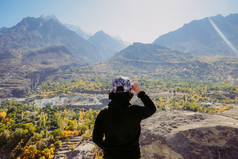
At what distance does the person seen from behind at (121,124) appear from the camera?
124 inches

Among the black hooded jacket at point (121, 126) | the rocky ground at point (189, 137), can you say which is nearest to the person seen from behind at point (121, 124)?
the black hooded jacket at point (121, 126)

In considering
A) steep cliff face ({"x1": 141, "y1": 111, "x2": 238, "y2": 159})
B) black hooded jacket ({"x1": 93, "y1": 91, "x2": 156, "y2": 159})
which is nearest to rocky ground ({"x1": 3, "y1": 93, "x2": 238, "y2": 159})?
steep cliff face ({"x1": 141, "y1": 111, "x2": 238, "y2": 159})

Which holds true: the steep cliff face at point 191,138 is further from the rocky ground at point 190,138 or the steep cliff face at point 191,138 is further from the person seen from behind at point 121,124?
the person seen from behind at point 121,124

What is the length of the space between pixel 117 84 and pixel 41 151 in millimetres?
25694

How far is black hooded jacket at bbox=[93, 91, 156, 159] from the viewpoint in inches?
124

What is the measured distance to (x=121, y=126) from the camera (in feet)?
10.4

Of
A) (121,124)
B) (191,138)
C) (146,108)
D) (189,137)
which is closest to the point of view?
(121,124)

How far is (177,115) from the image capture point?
65.3ft

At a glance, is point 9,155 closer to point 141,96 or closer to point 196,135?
point 196,135

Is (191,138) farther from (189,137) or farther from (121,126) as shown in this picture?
(121,126)

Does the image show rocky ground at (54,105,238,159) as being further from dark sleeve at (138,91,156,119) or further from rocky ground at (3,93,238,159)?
dark sleeve at (138,91,156,119)

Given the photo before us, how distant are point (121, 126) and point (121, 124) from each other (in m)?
0.04

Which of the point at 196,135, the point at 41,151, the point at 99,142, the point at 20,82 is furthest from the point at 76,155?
the point at 20,82

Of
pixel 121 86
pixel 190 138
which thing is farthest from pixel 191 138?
pixel 121 86
